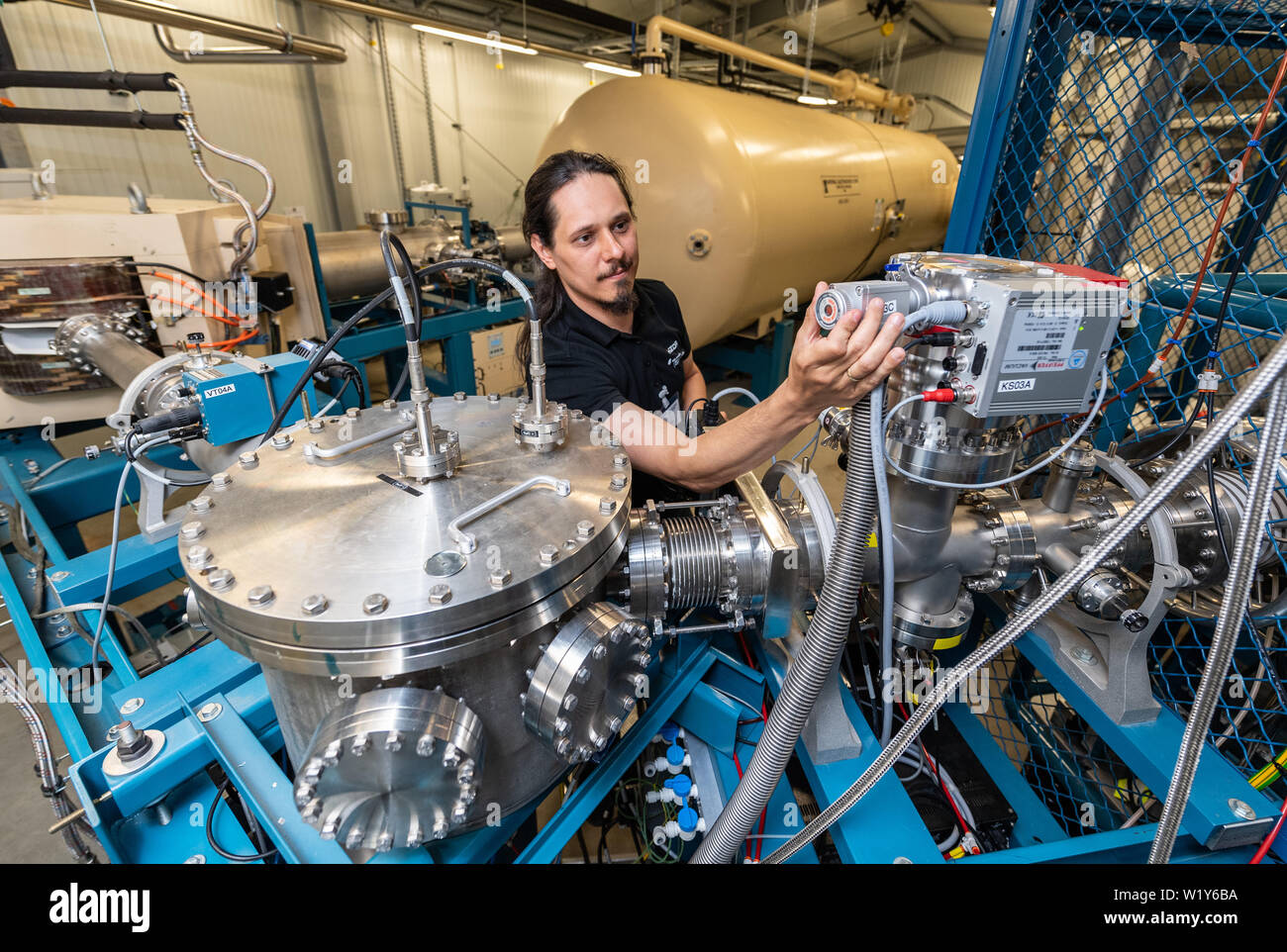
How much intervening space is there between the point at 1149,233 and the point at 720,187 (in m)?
1.51

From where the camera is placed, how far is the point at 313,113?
4484 millimetres

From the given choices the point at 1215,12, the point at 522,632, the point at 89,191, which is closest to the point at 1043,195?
the point at 1215,12

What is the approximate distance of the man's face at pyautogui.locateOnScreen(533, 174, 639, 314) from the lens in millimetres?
1404

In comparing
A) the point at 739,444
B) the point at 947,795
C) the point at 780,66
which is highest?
the point at 780,66

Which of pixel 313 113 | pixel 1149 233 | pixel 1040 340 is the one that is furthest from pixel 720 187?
pixel 313 113

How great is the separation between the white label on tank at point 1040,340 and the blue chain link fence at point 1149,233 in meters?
0.41

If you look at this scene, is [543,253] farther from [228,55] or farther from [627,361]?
[228,55]

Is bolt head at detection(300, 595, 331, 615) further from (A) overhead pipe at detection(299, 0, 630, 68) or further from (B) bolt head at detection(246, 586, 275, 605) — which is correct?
(A) overhead pipe at detection(299, 0, 630, 68)

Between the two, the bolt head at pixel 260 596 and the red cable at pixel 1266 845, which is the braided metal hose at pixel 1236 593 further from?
the bolt head at pixel 260 596

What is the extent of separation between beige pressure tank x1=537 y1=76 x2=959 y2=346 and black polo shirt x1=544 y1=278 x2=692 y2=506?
0.77m

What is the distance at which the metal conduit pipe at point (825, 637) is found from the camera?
0.71 meters

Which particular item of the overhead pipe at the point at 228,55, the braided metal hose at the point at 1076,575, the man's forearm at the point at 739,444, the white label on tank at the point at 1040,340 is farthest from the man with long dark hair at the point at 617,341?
the overhead pipe at the point at 228,55

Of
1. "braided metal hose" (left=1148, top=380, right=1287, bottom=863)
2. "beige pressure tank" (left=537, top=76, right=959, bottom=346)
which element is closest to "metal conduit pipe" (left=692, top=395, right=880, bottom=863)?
"braided metal hose" (left=1148, top=380, right=1287, bottom=863)
